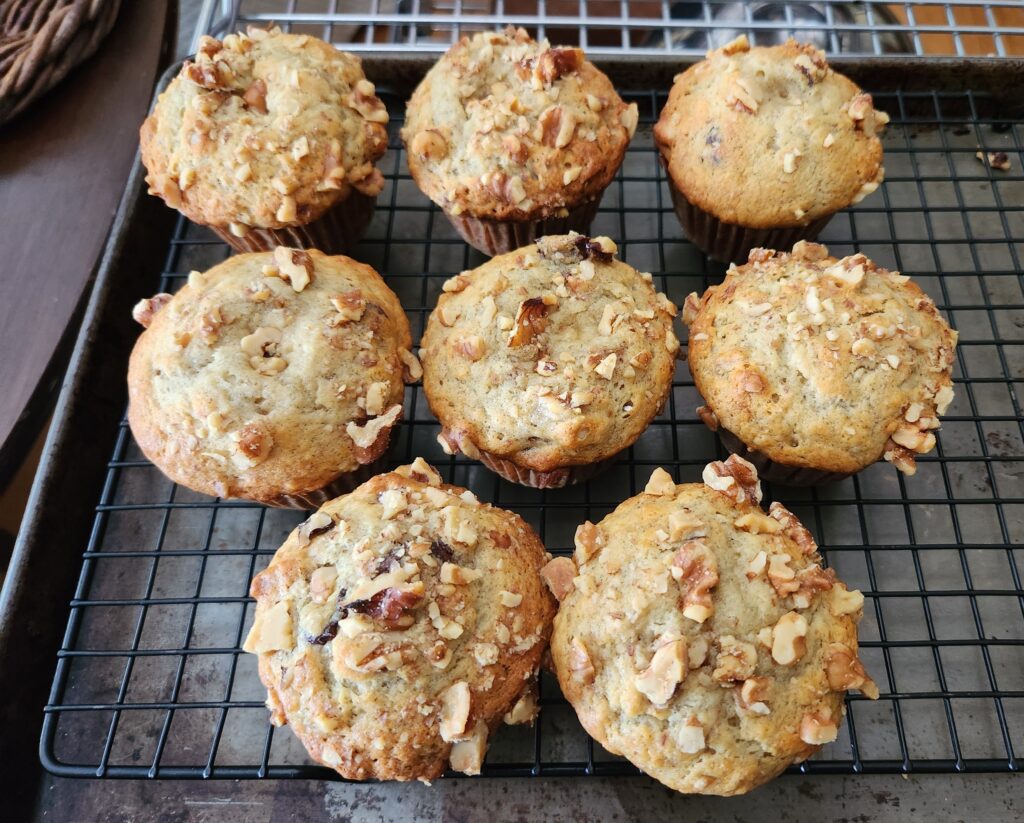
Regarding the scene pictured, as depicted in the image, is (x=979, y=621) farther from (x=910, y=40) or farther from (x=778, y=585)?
(x=910, y=40)

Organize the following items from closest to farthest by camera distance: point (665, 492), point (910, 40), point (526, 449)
A: 1. point (665, 492)
2. point (526, 449)
3. point (910, 40)

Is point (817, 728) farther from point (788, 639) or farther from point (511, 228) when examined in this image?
point (511, 228)

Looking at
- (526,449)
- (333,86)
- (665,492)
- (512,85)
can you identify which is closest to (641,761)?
(665,492)

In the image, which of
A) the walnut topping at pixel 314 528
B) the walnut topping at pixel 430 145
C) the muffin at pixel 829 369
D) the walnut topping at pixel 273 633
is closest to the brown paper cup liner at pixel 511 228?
the walnut topping at pixel 430 145

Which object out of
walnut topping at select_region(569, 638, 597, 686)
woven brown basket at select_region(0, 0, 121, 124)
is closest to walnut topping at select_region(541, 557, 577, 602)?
walnut topping at select_region(569, 638, 597, 686)

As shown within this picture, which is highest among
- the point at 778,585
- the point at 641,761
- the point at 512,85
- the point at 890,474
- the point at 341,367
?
the point at 512,85

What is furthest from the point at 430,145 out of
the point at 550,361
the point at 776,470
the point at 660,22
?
the point at 776,470

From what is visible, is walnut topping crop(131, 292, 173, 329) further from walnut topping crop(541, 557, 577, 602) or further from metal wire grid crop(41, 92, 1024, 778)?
walnut topping crop(541, 557, 577, 602)
